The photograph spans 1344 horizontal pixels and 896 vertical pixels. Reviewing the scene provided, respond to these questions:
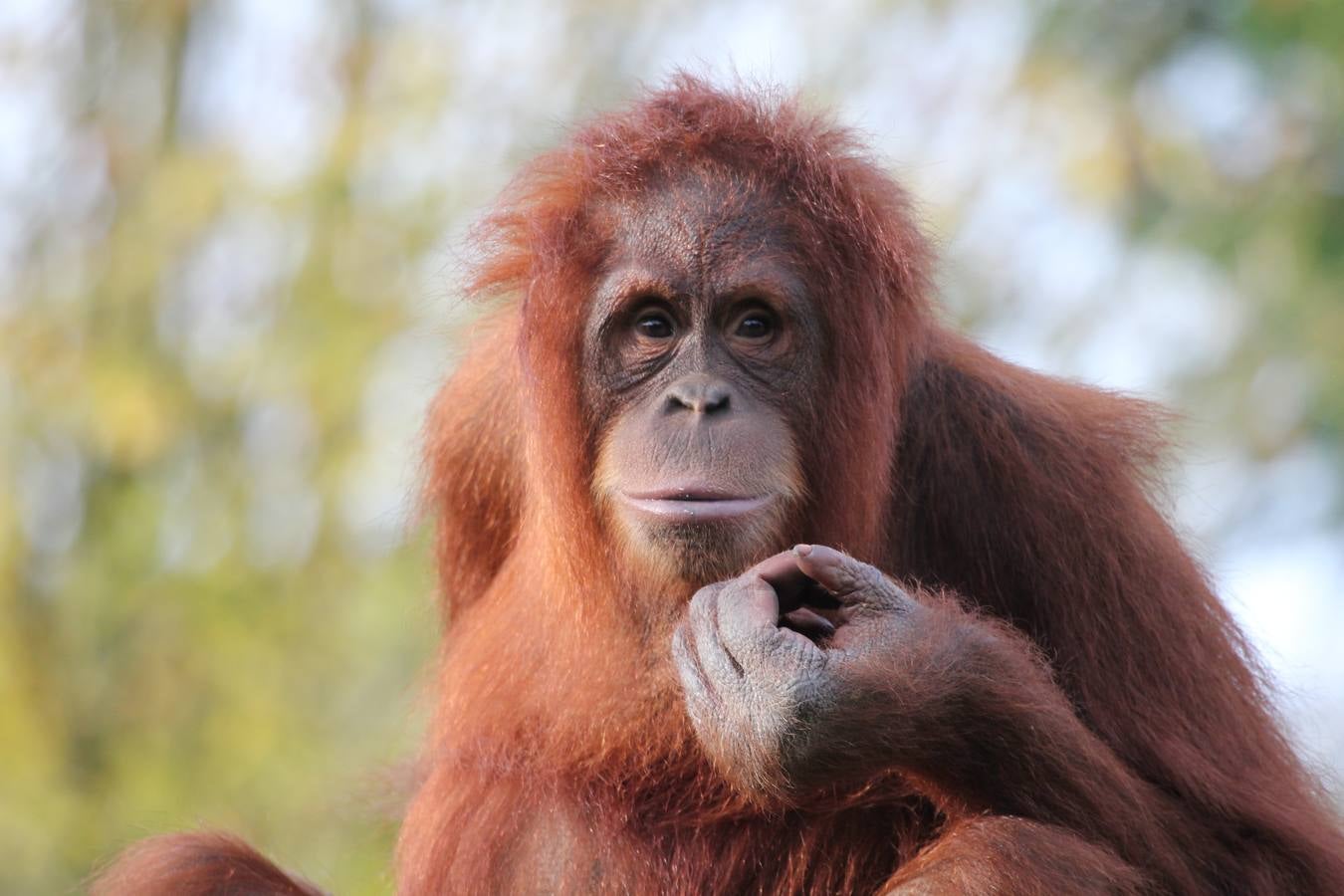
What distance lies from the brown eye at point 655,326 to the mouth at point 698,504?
15.3 inches

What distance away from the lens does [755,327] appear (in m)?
3.60

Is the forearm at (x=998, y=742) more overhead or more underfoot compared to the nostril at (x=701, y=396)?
more underfoot

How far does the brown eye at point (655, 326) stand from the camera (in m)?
3.62

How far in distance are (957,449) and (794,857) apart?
41.1 inches

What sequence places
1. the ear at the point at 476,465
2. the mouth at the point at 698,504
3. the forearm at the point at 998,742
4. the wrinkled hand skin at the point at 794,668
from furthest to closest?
1. the ear at the point at 476,465
2. the mouth at the point at 698,504
3. the forearm at the point at 998,742
4. the wrinkled hand skin at the point at 794,668

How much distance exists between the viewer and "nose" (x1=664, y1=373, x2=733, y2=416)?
3.41 meters

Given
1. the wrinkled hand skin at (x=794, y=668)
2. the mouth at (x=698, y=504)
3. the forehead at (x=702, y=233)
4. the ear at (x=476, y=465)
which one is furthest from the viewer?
the ear at (x=476, y=465)

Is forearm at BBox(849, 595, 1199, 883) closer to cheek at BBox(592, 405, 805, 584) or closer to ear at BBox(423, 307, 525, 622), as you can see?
cheek at BBox(592, 405, 805, 584)

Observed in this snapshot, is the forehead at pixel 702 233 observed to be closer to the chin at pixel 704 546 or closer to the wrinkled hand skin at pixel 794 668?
the chin at pixel 704 546

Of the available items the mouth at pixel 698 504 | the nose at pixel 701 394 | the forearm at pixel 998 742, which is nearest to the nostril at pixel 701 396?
the nose at pixel 701 394

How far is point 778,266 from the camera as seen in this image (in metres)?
3.60

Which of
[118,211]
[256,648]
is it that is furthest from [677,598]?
[118,211]

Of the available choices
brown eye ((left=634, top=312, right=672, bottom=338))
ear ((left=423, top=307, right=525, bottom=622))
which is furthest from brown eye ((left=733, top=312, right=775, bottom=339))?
ear ((left=423, top=307, right=525, bottom=622))

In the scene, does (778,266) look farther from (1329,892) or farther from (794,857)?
(1329,892)
